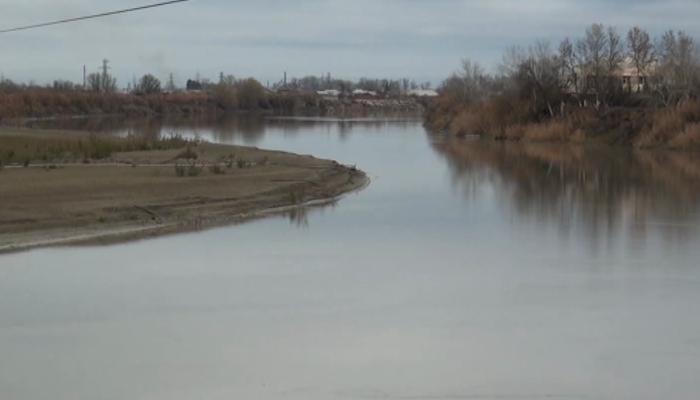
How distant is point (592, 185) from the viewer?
30109 millimetres

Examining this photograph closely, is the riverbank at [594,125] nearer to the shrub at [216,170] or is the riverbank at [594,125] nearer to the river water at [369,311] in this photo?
the shrub at [216,170]

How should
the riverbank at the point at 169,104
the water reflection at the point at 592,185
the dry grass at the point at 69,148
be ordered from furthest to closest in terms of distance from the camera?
the riverbank at the point at 169,104 < the dry grass at the point at 69,148 < the water reflection at the point at 592,185

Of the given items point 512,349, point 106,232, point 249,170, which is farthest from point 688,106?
point 512,349

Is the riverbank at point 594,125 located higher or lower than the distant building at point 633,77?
lower

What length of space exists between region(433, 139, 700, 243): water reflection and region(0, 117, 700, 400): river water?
9.1 inches

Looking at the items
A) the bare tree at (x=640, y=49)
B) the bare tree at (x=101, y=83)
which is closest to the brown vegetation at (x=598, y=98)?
the bare tree at (x=640, y=49)

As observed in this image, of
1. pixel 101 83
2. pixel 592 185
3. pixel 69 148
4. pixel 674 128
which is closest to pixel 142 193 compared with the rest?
pixel 69 148

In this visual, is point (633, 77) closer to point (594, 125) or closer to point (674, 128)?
point (594, 125)

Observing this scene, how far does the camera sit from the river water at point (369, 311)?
28.0 feet

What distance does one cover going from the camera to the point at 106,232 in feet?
57.2

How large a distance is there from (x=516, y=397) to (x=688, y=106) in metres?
49.7

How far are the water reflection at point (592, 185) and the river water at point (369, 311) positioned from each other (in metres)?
0.23

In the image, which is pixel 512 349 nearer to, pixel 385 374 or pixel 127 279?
pixel 385 374

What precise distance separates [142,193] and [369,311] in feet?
38.0
